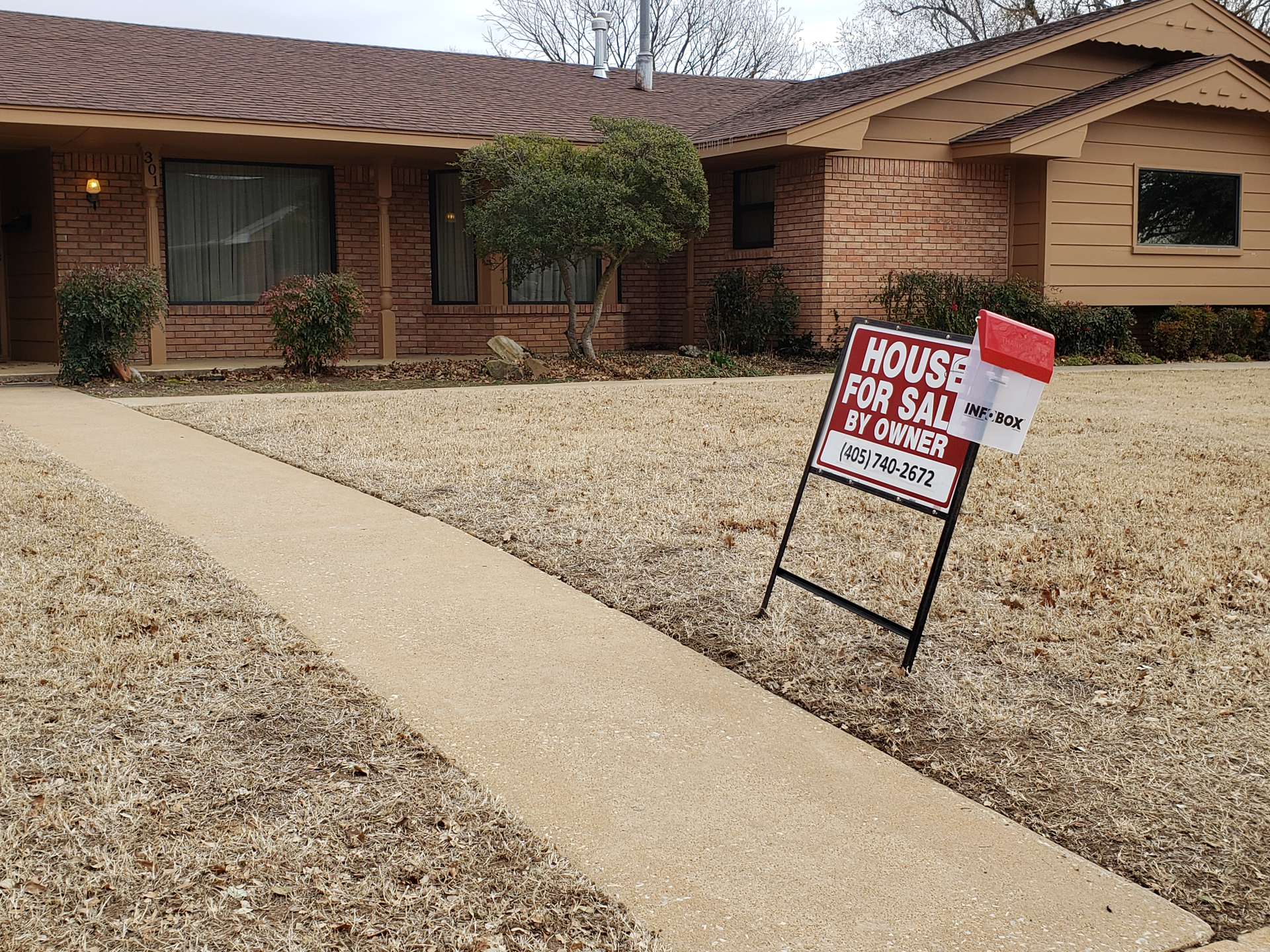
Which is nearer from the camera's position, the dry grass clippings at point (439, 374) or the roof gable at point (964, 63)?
the dry grass clippings at point (439, 374)

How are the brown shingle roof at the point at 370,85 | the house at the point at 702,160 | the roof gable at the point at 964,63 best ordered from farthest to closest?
the roof gable at the point at 964,63 → the house at the point at 702,160 → the brown shingle roof at the point at 370,85

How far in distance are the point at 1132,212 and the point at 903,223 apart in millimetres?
3861

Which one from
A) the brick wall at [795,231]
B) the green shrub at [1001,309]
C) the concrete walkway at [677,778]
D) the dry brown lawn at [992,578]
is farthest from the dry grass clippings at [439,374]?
the concrete walkway at [677,778]

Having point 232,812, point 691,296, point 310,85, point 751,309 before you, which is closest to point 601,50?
point 691,296

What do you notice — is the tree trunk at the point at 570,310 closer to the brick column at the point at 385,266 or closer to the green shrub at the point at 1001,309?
the brick column at the point at 385,266

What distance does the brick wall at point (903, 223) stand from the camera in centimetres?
1636

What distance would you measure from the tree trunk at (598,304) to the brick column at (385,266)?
8.64 feet

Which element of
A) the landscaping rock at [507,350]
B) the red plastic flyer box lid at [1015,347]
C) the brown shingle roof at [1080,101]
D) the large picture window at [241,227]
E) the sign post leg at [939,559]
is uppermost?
the brown shingle roof at [1080,101]

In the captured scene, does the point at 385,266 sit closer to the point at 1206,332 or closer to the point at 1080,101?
the point at 1080,101

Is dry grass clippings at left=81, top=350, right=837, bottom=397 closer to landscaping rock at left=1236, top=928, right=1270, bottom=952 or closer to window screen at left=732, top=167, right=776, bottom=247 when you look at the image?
window screen at left=732, top=167, right=776, bottom=247

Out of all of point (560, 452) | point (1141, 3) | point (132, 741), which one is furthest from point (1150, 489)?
point (1141, 3)

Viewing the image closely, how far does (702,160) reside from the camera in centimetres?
1703

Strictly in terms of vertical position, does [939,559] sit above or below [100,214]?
below

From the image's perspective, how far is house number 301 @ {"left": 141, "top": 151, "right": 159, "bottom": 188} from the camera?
14828mm
